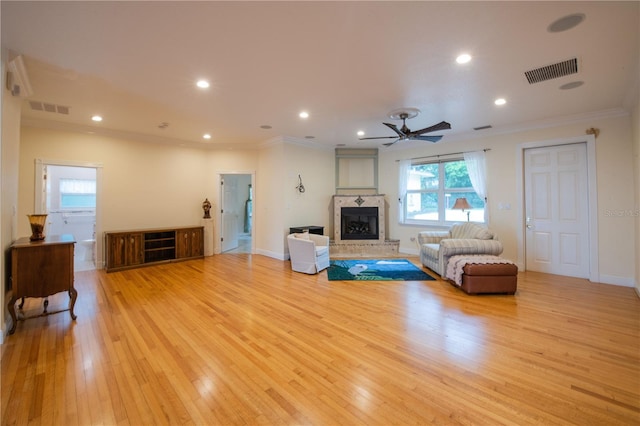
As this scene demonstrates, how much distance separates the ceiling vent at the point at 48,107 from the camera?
3.95 m

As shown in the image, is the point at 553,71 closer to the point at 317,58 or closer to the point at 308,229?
the point at 317,58

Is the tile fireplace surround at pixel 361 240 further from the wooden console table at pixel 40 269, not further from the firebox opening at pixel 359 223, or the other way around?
the wooden console table at pixel 40 269

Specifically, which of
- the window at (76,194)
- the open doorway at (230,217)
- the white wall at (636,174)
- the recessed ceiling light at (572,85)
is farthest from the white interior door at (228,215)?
the white wall at (636,174)

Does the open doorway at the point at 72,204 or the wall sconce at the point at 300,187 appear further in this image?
the open doorway at the point at 72,204

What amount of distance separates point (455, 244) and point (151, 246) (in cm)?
602

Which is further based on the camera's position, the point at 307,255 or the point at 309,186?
the point at 309,186

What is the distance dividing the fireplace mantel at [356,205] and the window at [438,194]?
0.58 meters

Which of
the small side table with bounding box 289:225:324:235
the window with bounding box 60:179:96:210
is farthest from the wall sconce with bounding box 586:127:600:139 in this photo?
the window with bounding box 60:179:96:210

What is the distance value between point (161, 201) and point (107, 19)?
460 centimetres

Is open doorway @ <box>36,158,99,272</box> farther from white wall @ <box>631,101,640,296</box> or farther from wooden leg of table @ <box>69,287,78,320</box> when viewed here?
white wall @ <box>631,101,640,296</box>

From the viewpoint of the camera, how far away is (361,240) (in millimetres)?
6914

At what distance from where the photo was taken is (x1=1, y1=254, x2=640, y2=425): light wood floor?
65.7 inches

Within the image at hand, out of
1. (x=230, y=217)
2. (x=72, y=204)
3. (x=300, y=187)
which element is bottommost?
(x=230, y=217)

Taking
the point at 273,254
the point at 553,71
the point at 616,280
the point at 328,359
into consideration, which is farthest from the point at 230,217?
the point at 616,280
